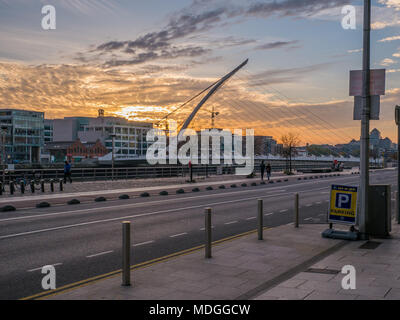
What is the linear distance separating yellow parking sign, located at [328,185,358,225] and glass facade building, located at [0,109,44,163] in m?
125

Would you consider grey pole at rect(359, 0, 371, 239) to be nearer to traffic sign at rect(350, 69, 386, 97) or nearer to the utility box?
traffic sign at rect(350, 69, 386, 97)

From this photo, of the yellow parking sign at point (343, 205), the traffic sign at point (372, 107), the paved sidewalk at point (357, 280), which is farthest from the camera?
the yellow parking sign at point (343, 205)

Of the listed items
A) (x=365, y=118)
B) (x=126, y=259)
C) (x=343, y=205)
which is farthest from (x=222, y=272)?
(x=365, y=118)

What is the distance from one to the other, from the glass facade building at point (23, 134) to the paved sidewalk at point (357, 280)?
418 feet

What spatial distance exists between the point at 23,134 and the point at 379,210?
134358 millimetres

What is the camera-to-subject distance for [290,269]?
8.10 meters

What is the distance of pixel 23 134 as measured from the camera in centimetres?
13188

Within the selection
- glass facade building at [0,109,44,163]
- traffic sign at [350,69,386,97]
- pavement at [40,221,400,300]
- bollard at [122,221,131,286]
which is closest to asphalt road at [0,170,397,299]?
pavement at [40,221,400,300]

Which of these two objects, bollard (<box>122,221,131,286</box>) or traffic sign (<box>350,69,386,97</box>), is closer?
bollard (<box>122,221,131,286</box>)

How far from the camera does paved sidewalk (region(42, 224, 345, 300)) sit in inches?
254

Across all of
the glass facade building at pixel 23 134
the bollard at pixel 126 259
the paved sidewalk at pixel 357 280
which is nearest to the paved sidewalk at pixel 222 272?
the bollard at pixel 126 259

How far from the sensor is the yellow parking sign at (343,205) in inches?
444

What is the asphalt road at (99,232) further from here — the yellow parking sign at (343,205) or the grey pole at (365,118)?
the grey pole at (365,118)
